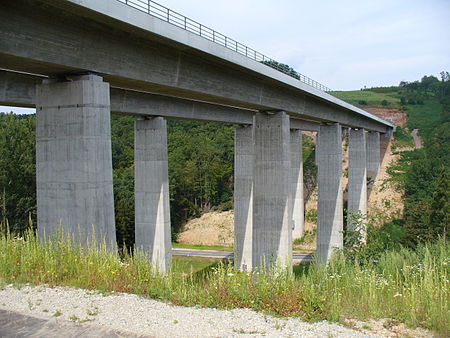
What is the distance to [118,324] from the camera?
6785 millimetres

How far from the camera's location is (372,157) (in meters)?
53.8

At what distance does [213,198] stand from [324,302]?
5572 cm

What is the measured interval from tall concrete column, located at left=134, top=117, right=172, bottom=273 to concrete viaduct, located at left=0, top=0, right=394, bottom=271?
59mm

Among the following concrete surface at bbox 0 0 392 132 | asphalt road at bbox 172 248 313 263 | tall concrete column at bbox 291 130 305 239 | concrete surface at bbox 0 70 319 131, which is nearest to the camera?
concrete surface at bbox 0 0 392 132

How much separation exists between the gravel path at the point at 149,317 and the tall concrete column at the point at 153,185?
56.2 ft

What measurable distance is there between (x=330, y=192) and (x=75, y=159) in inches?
1001

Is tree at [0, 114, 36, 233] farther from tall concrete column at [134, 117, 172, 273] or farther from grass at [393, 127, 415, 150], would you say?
grass at [393, 127, 415, 150]

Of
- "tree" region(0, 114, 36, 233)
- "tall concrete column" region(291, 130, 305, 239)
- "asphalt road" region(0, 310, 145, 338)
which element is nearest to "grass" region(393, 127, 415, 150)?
"tall concrete column" region(291, 130, 305, 239)

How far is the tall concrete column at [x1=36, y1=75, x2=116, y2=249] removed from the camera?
1323cm

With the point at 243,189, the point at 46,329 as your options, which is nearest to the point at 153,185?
the point at 243,189

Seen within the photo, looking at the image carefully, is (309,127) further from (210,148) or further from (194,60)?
(210,148)

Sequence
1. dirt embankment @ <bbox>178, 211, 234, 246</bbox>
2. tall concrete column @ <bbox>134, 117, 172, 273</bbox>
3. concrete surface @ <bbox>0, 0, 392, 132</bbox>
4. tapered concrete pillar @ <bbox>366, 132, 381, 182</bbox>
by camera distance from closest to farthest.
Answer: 1. concrete surface @ <bbox>0, 0, 392, 132</bbox>
2. tall concrete column @ <bbox>134, 117, 172, 273</bbox>
3. dirt embankment @ <bbox>178, 211, 234, 246</bbox>
4. tapered concrete pillar @ <bbox>366, 132, 381, 182</bbox>

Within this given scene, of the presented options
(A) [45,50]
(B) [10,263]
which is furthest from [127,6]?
(B) [10,263]

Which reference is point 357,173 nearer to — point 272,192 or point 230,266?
point 272,192
